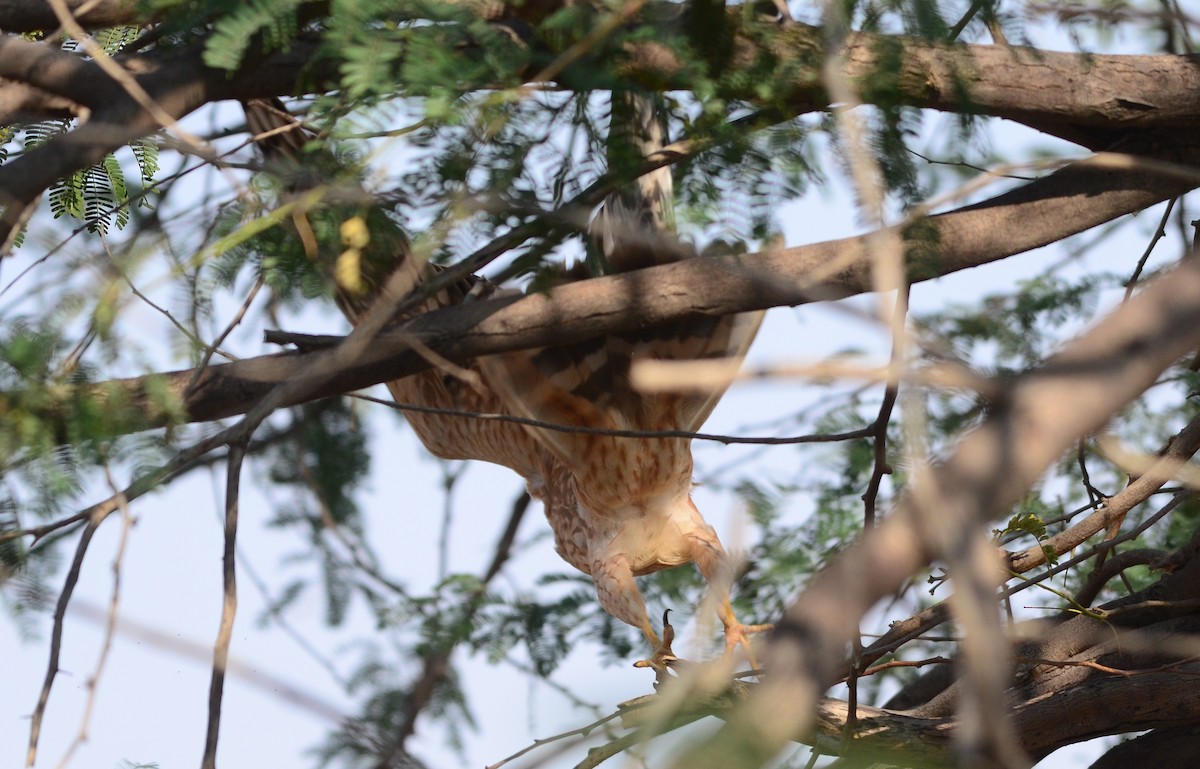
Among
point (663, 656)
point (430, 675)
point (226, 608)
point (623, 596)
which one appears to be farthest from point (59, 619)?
point (623, 596)

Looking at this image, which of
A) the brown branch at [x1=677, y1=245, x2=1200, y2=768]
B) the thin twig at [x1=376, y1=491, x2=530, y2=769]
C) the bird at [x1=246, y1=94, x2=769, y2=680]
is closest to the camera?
the brown branch at [x1=677, y1=245, x2=1200, y2=768]

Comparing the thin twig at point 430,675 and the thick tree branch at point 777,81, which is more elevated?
the thick tree branch at point 777,81

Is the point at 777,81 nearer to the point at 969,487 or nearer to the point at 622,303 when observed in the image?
the point at 622,303

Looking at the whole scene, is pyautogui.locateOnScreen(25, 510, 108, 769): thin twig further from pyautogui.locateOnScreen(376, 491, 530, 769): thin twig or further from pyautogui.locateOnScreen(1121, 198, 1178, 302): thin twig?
pyautogui.locateOnScreen(1121, 198, 1178, 302): thin twig

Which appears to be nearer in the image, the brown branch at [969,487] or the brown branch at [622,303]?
the brown branch at [969,487]

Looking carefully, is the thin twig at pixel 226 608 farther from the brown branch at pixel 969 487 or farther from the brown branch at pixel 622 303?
the brown branch at pixel 969 487

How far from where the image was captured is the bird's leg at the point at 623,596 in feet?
10.4

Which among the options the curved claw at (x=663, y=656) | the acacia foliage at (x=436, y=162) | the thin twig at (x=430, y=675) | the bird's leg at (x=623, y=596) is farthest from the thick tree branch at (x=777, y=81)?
the bird's leg at (x=623, y=596)

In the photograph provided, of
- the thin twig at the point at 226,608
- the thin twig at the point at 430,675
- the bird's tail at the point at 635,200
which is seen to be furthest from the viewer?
the thin twig at the point at 430,675

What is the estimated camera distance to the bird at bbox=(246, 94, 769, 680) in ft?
8.92

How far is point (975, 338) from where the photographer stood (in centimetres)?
332

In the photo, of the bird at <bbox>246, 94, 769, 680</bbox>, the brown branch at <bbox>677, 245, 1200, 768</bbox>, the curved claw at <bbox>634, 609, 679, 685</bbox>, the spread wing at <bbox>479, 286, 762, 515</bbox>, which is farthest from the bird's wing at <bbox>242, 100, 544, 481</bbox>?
the brown branch at <bbox>677, 245, 1200, 768</bbox>

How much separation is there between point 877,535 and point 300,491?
8.25 ft

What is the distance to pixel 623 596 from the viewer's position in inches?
132
